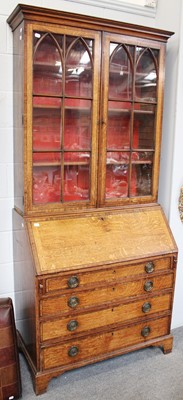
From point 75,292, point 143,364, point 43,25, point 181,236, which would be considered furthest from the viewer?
point 181,236

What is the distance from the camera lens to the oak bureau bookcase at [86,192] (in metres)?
1.92

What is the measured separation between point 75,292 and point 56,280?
5.6 inches

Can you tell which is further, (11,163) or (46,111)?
(11,163)

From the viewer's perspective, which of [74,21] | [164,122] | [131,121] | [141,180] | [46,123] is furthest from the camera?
[164,122]

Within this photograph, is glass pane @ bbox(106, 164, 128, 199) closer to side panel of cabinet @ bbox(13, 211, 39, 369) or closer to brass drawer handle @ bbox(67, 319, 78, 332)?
side panel of cabinet @ bbox(13, 211, 39, 369)

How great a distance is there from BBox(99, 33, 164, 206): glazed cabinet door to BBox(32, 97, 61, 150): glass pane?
0.26 metres

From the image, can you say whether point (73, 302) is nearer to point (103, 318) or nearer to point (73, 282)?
point (73, 282)

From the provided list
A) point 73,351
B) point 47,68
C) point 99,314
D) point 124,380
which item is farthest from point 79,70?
point 124,380

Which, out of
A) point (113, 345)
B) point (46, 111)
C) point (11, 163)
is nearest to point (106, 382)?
point (113, 345)

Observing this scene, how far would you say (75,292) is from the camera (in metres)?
1.97

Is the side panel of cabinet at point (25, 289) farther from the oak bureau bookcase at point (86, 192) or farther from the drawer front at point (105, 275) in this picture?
the drawer front at point (105, 275)

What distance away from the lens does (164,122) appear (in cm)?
247

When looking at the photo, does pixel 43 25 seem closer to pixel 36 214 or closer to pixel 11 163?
pixel 11 163

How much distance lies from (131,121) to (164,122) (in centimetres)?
34
